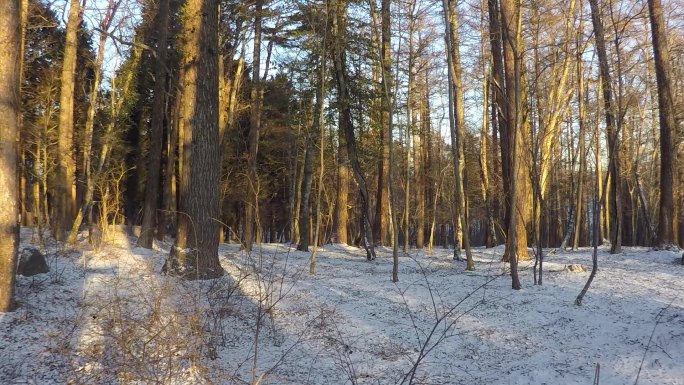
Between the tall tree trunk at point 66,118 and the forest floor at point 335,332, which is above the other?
the tall tree trunk at point 66,118

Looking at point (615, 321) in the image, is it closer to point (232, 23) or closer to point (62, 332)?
point (62, 332)

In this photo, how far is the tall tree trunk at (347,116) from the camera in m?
12.5

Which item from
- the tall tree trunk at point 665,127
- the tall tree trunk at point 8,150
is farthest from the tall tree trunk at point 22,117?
the tall tree trunk at point 665,127

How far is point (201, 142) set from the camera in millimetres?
8344

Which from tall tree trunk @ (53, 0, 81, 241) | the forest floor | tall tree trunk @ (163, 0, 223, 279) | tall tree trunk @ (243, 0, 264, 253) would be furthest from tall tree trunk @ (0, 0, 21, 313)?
tall tree trunk @ (243, 0, 264, 253)

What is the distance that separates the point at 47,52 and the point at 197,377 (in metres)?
15.2

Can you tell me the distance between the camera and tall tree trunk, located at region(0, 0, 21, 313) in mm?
5410

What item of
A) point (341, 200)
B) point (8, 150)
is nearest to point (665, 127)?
point (341, 200)

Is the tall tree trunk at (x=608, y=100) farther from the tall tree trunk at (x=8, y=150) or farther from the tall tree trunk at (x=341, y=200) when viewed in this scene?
the tall tree trunk at (x=341, y=200)

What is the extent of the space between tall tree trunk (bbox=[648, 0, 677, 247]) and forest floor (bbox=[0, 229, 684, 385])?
4330 millimetres

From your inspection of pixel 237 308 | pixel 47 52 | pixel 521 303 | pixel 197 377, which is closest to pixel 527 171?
pixel 521 303

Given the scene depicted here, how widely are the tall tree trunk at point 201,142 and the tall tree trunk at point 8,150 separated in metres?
2.77

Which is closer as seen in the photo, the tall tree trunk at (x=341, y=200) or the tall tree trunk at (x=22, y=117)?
the tall tree trunk at (x=22, y=117)

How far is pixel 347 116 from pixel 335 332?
7.84 m
